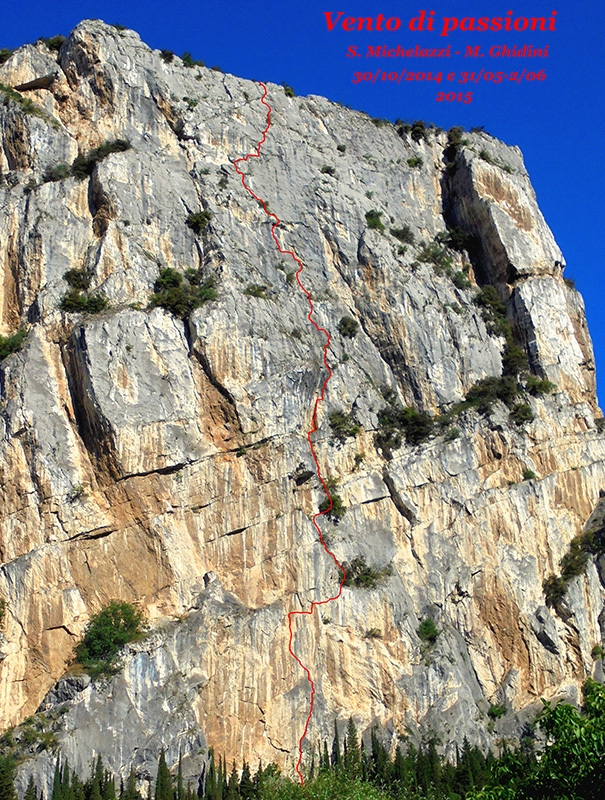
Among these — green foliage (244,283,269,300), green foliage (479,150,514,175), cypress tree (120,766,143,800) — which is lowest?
cypress tree (120,766,143,800)

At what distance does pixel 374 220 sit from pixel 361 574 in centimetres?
2105

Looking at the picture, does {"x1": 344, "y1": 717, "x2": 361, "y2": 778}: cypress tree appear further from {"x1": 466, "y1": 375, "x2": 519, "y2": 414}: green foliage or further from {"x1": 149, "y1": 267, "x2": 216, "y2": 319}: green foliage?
{"x1": 149, "y1": 267, "x2": 216, "y2": 319}: green foliage

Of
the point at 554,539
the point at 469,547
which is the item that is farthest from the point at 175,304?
the point at 554,539

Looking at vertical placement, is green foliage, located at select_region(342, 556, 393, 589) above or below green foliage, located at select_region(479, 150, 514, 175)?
below

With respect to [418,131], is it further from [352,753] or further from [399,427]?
[352,753]

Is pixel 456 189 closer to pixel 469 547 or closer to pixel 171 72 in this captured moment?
pixel 171 72

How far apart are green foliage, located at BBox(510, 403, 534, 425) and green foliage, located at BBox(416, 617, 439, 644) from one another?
462 inches

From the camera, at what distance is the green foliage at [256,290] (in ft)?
148

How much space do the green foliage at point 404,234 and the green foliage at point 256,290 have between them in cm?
1077

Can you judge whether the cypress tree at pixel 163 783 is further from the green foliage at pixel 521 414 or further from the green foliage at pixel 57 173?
the green foliage at pixel 57 173

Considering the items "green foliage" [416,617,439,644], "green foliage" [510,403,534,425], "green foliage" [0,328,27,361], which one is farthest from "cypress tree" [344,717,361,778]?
"green foliage" [0,328,27,361]

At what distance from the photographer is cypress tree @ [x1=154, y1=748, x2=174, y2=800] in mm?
32625

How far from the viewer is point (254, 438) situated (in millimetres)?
41312

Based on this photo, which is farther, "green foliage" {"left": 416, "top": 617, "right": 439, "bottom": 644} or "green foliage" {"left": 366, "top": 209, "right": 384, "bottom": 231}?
"green foliage" {"left": 366, "top": 209, "right": 384, "bottom": 231}
